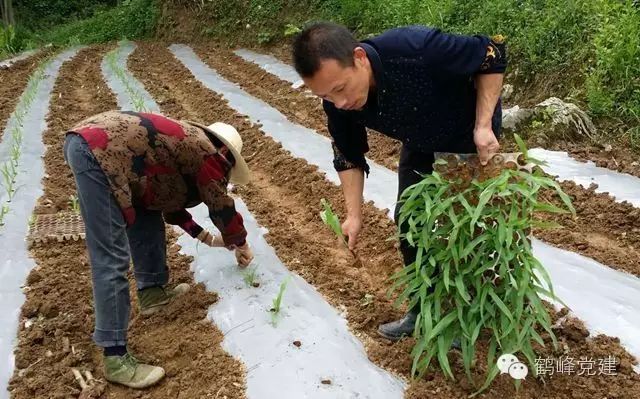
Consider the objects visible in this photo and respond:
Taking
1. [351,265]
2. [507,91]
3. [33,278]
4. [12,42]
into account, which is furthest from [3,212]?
[12,42]

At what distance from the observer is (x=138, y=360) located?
8.26ft

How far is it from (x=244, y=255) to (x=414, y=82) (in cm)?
144

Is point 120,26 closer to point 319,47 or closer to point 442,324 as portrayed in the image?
point 319,47

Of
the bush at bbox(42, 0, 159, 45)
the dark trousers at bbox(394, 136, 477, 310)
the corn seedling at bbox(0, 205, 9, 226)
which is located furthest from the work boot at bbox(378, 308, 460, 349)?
the bush at bbox(42, 0, 159, 45)

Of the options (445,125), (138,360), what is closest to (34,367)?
(138,360)

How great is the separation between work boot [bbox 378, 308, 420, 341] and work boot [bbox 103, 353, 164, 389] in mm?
949

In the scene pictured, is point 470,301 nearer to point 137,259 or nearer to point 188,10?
point 137,259

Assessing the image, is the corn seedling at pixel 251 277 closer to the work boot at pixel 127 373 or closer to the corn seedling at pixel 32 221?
the work boot at pixel 127 373

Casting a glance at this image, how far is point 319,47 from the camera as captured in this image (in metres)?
1.74

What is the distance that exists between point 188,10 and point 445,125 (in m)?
13.8

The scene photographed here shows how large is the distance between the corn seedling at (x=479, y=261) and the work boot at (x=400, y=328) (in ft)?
1.07

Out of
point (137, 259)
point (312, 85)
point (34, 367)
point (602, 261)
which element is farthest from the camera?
point (602, 261)

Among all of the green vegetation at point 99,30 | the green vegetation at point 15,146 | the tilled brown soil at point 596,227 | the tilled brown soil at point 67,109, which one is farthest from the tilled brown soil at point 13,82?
the tilled brown soil at point 596,227

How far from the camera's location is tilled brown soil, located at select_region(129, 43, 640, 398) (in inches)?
82.4
